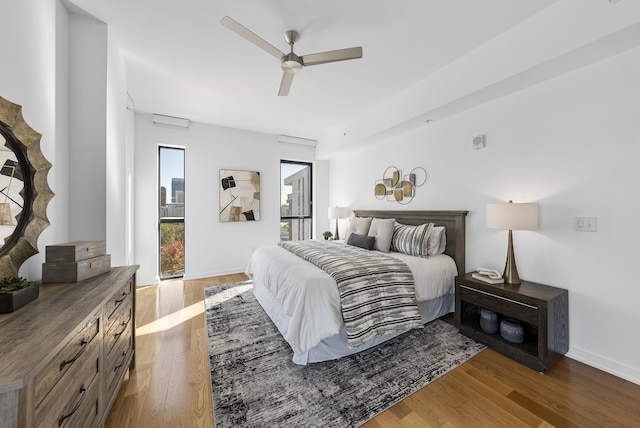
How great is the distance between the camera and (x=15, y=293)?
3.61ft

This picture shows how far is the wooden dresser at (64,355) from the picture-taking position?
719mm

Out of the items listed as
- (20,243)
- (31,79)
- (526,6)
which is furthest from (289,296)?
(526,6)

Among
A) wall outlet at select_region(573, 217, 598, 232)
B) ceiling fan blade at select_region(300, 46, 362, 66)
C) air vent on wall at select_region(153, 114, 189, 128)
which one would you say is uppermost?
air vent on wall at select_region(153, 114, 189, 128)

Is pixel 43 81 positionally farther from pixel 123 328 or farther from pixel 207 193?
pixel 207 193

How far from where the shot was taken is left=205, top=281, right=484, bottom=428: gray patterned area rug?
1.54 meters

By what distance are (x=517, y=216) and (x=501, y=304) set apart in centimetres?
77

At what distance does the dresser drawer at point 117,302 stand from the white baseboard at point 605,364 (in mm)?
3412

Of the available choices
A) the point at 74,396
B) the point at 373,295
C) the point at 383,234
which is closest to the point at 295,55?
the point at 373,295

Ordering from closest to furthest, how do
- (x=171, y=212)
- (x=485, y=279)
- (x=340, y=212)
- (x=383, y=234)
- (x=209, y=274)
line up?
(x=485, y=279) < (x=383, y=234) < (x=171, y=212) < (x=209, y=274) < (x=340, y=212)

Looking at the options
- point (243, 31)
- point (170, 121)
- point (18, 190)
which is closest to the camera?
point (18, 190)

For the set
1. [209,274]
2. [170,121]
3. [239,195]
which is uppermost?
[170,121]

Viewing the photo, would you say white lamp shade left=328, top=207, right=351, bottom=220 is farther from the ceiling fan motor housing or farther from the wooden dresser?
the wooden dresser

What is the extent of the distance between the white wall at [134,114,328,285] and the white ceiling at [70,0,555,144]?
28.7 inches

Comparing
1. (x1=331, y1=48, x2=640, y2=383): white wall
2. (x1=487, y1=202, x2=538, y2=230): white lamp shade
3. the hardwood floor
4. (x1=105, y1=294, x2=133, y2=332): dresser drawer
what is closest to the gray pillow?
(x1=331, y1=48, x2=640, y2=383): white wall
